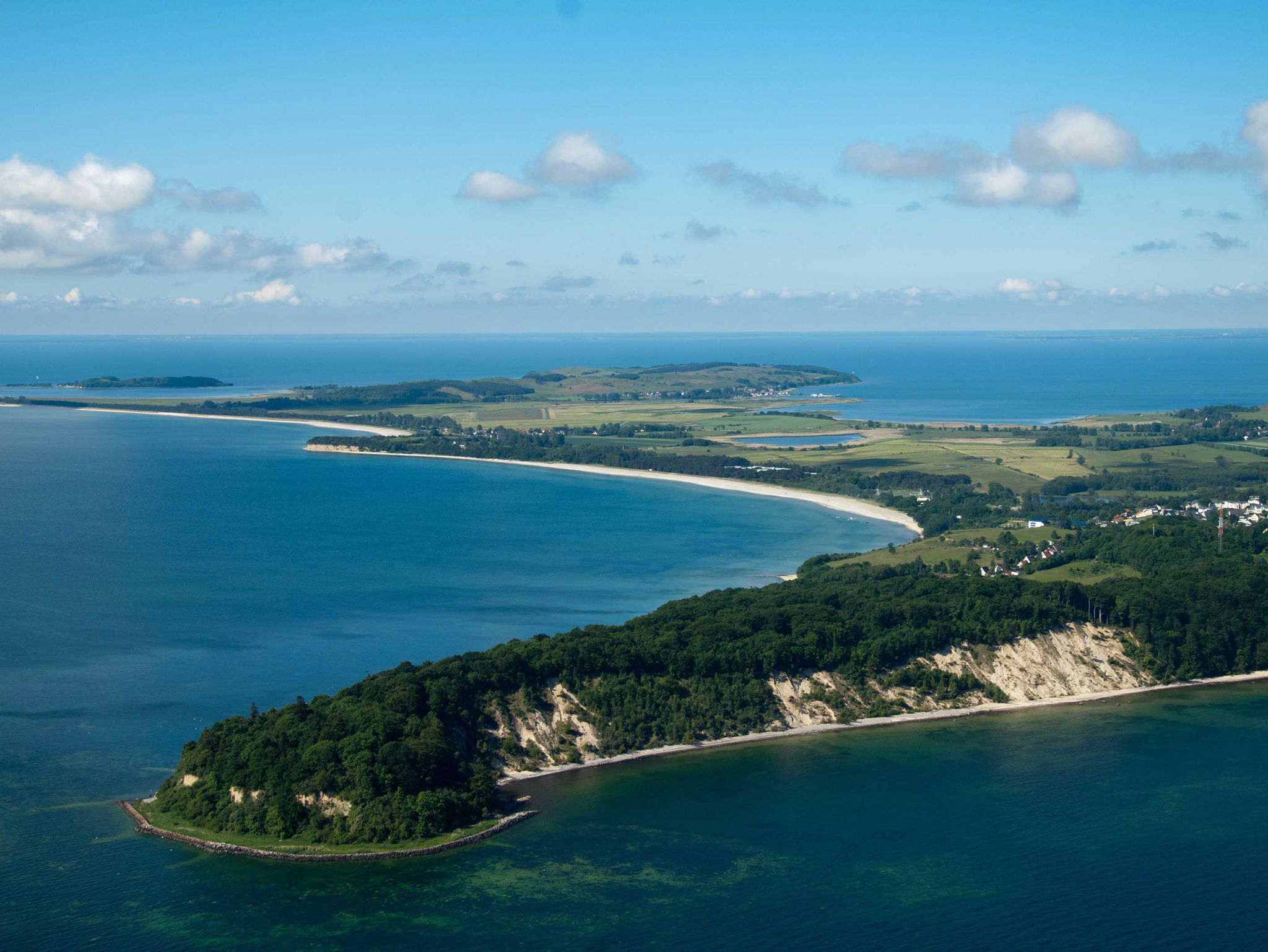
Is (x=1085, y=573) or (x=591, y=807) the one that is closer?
(x=591, y=807)

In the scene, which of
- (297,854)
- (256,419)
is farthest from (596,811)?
(256,419)

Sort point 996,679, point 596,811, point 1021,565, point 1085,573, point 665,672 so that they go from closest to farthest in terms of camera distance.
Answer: point 596,811, point 665,672, point 996,679, point 1085,573, point 1021,565

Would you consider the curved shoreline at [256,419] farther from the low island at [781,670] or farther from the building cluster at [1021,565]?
the building cluster at [1021,565]

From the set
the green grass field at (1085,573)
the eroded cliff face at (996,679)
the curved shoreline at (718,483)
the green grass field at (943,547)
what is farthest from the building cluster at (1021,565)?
the curved shoreline at (718,483)

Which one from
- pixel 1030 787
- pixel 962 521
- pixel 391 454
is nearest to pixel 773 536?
pixel 962 521

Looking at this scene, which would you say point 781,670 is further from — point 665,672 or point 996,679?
point 996,679
